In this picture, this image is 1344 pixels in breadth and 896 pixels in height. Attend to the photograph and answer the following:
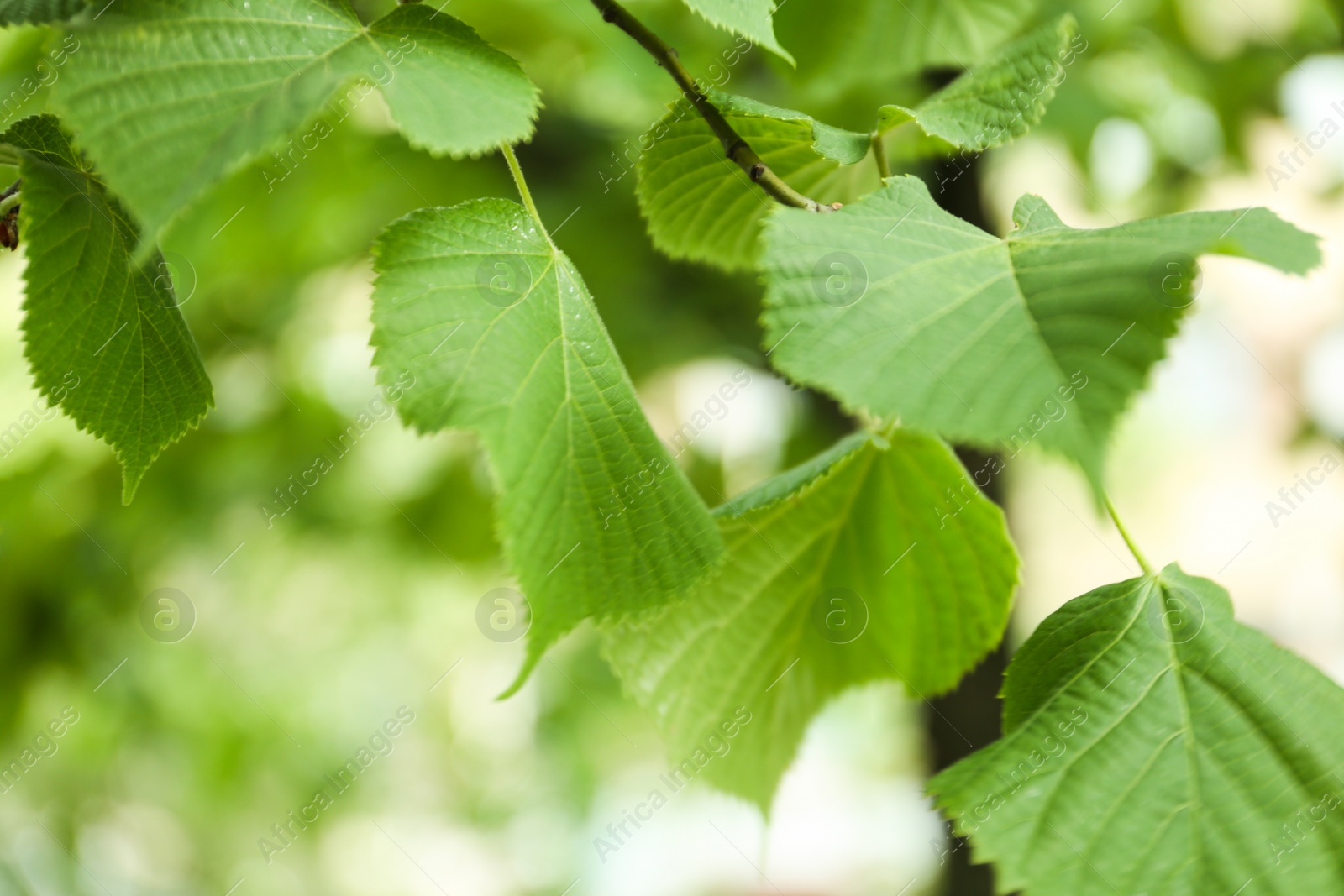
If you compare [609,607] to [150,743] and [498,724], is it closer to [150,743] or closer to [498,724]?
[150,743]

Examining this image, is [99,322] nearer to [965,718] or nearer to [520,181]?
[520,181]

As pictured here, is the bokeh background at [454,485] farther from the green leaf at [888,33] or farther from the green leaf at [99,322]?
the green leaf at [99,322]

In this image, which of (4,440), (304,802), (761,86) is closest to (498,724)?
(304,802)

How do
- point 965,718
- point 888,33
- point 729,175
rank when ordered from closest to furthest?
1. point 729,175
2. point 888,33
3. point 965,718

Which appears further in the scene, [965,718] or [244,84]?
[965,718]

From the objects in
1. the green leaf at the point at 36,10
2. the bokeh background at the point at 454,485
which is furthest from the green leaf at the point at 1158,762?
the green leaf at the point at 36,10

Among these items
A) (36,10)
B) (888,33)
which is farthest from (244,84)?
(888,33)
